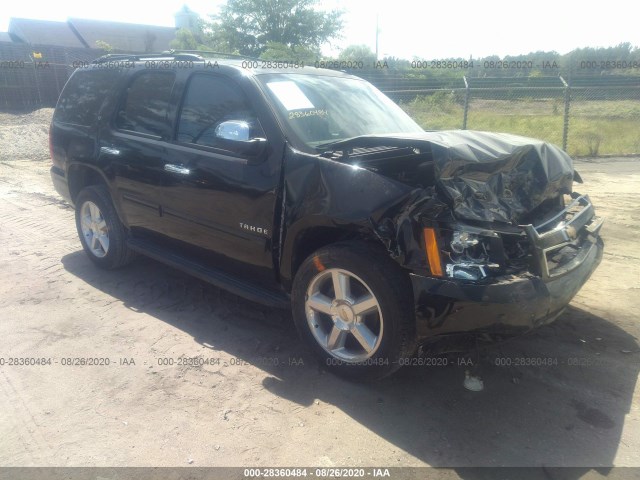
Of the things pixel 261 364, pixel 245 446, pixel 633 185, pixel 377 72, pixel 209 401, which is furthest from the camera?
pixel 377 72

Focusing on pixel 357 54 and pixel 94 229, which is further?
pixel 357 54

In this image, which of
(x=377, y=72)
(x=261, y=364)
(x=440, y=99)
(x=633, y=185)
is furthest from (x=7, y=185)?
(x=377, y=72)

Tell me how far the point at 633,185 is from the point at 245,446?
839cm

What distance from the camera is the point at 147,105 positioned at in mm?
4516

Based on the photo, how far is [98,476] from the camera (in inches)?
101

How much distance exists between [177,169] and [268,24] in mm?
29540

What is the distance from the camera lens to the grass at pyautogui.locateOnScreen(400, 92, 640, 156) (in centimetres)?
1267

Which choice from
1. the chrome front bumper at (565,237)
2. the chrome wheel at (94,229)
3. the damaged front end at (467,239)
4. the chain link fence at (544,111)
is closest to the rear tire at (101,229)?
the chrome wheel at (94,229)

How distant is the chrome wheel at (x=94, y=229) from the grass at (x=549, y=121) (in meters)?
9.37

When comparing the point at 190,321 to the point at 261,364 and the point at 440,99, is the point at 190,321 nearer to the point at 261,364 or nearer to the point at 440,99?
the point at 261,364

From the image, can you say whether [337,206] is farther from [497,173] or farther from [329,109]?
[329,109]

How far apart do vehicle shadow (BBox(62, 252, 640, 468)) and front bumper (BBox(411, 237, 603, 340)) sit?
51cm

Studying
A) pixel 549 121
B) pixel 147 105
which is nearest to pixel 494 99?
pixel 549 121

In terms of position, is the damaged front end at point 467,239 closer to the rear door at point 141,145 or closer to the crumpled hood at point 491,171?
the crumpled hood at point 491,171
